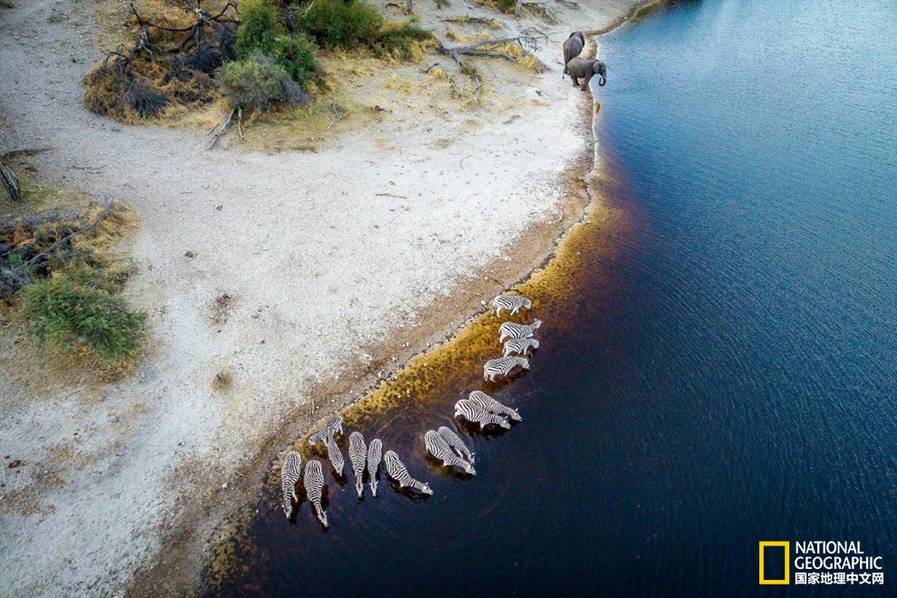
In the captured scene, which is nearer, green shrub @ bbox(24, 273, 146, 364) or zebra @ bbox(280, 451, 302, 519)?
zebra @ bbox(280, 451, 302, 519)

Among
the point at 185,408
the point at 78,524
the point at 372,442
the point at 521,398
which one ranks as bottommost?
the point at 78,524

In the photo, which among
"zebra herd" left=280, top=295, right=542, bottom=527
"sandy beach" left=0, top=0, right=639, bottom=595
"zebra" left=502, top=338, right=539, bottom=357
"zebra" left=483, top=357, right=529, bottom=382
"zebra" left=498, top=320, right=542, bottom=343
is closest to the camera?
"sandy beach" left=0, top=0, right=639, bottom=595

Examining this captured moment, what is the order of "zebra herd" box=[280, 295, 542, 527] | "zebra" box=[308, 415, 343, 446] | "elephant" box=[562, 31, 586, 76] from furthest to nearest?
"elephant" box=[562, 31, 586, 76]
"zebra" box=[308, 415, 343, 446]
"zebra herd" box=[280, 295, 542, 527]

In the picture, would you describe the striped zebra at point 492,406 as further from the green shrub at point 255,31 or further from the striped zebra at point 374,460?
the green shrub at point 255,31

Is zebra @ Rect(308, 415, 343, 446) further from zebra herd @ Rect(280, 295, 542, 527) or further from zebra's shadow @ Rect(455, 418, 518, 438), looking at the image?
zebra's shadow @ Rect(455, 418, 518, 438)

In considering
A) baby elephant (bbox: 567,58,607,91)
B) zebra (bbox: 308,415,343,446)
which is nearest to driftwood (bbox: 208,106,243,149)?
zebra (bbox: 308,415,343,446)

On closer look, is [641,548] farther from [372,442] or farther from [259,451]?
[259,451]

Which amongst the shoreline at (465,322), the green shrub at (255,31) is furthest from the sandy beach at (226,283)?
the green shrub at (255,31)

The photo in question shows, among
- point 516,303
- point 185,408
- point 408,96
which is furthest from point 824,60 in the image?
point 185,408

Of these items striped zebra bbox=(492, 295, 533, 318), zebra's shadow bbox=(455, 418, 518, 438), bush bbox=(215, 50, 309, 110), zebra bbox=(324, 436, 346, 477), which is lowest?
zebra bbox=(324, 436, 346, 477)
